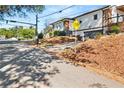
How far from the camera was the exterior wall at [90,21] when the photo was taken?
115 ft

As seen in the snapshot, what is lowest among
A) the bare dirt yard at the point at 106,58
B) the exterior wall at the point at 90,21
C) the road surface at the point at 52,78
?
the road surface at the point at 52,78

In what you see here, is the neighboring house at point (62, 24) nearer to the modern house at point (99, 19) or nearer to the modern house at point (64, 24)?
the modern house at point (64, 24)

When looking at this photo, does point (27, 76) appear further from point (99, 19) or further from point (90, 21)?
point (90, 21)

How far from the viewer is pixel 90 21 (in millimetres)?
37469

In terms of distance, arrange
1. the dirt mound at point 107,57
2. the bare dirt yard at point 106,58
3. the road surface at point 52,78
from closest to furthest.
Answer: the road surface at point 52,78 → the bare dirt yard at point 106,58 → the dirt mound at point 107,57

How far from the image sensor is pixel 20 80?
8.84 meters

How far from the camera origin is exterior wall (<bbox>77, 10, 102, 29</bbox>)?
3504 cm

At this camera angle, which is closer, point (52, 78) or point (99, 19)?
point (52, 78)

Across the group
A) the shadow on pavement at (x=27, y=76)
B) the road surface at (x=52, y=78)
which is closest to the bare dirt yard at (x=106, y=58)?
the road surface at (x=52, y=78)

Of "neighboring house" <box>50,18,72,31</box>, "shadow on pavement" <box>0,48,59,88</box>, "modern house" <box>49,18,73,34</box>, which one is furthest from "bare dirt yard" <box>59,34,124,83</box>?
"neighboring house" <box>50,18,72,31</box>

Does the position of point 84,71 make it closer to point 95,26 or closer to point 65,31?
point 95,26

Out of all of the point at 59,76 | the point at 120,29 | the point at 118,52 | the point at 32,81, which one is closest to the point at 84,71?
the point at 59,76

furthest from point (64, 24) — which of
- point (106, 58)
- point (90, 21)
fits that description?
point (106, 58)

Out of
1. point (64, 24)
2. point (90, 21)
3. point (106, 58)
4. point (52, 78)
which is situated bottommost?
point (52, 78)
